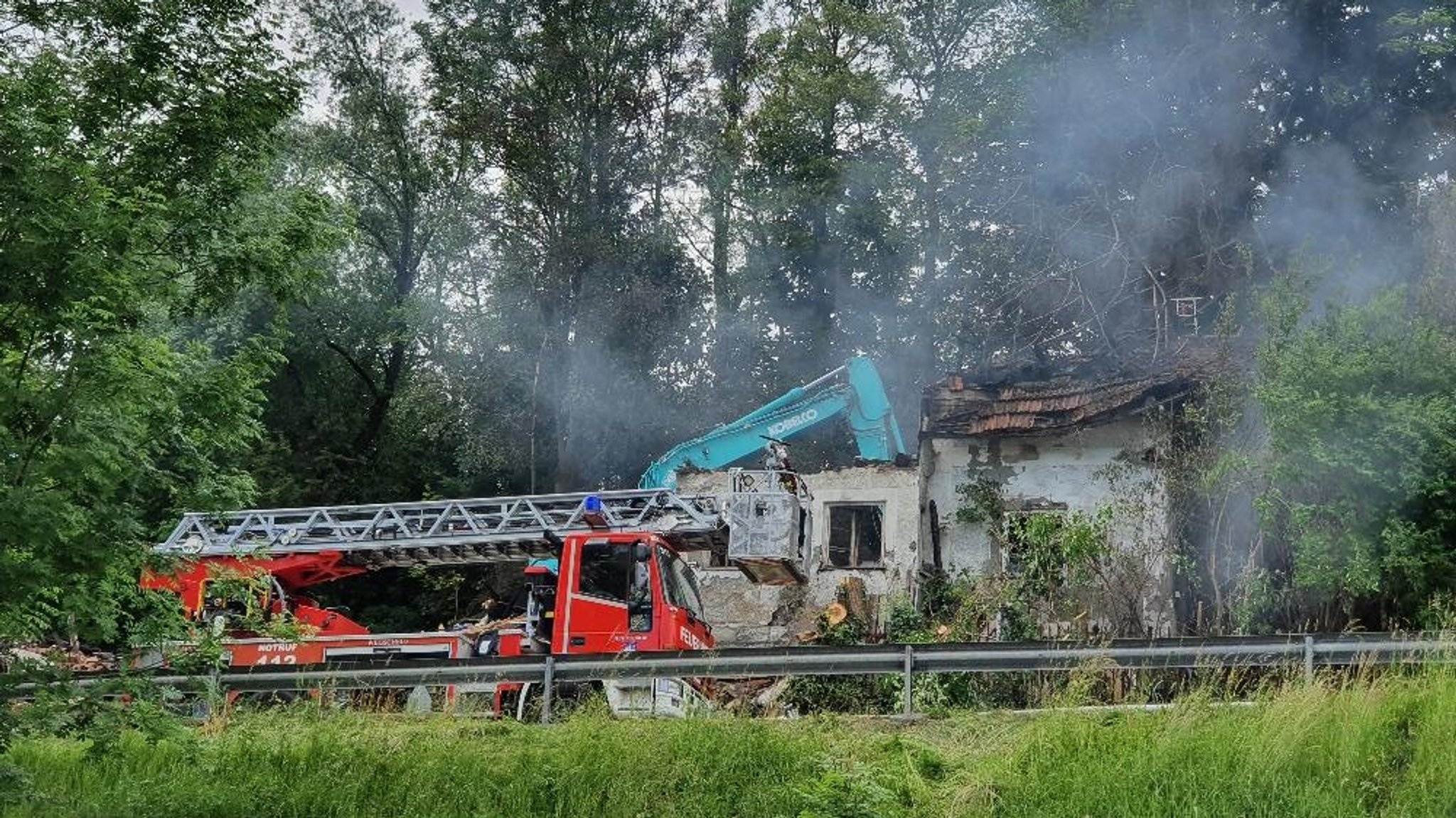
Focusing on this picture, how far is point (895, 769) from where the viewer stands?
1136 cm

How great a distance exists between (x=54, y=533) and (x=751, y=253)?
2707 cm

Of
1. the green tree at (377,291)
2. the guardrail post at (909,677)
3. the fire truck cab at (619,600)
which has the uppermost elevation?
the green tree at (377,291)

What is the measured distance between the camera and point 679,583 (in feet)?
59.7

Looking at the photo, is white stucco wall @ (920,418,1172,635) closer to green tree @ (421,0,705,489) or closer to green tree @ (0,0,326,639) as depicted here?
green tree @ (421,0,705,489)

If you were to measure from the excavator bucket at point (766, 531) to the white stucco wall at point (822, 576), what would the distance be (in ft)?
16.0

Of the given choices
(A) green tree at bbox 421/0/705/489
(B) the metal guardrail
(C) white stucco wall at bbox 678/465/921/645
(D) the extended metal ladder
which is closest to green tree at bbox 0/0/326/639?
(B) the metal guardrail

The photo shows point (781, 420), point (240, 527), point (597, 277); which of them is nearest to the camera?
point (240, 527)

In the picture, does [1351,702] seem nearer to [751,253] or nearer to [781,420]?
[781,420]

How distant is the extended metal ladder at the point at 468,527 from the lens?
63.2 feet

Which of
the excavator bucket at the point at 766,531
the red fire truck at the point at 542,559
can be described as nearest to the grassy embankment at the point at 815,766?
the red fire truck at the point at 542,559

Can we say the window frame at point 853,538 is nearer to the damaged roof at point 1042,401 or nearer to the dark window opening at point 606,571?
the damaged roof at point 1042,401

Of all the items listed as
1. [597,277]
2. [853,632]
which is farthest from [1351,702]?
[597,277]

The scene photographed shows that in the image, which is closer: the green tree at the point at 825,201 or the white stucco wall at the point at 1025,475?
the white stucco wall at the point at 1025,475

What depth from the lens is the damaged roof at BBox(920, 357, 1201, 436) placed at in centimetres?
2339
